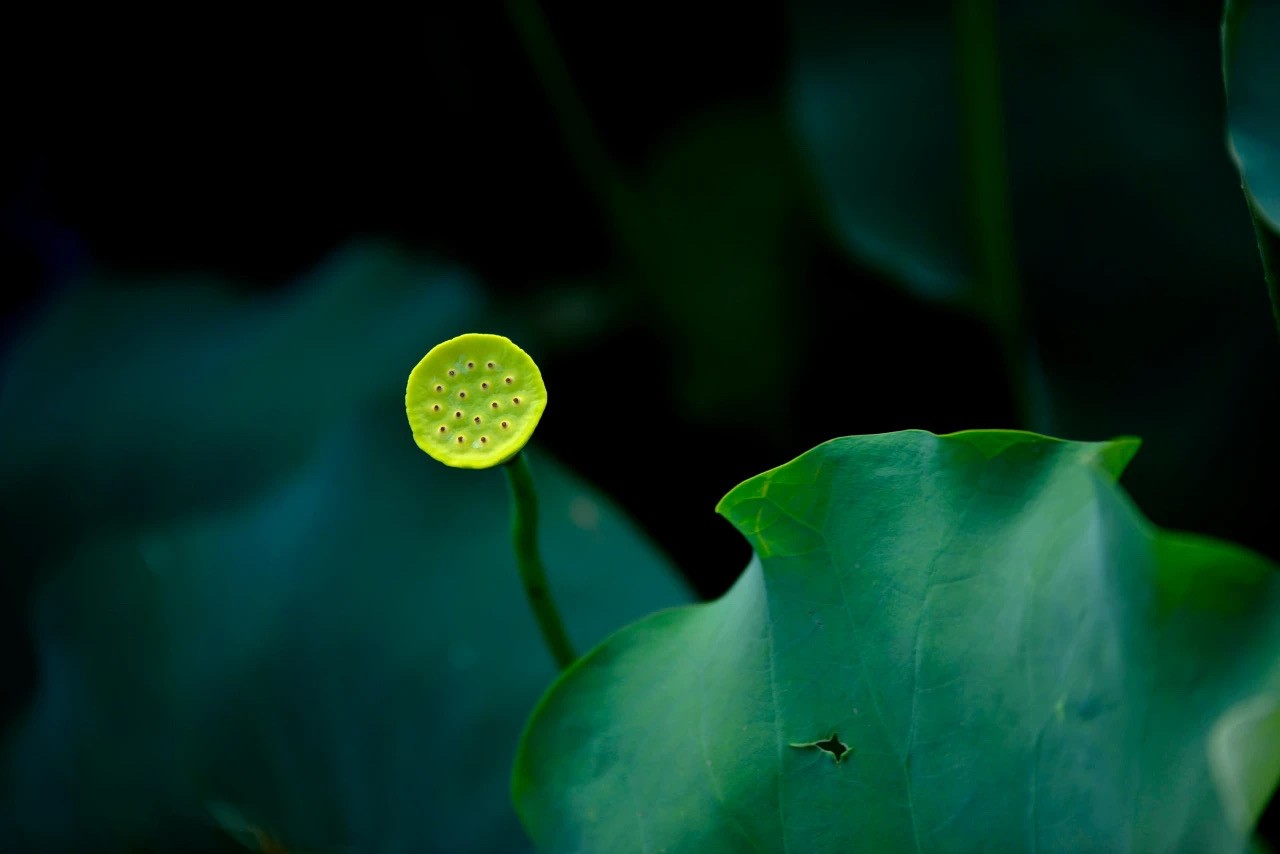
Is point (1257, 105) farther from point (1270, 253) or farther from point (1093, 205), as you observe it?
point (1093, 205)

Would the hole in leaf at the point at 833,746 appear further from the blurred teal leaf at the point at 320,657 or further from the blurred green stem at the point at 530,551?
the blurred teal leaf at the point at 320,657

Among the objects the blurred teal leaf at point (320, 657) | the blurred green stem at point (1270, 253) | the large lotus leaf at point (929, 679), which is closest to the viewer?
the large lotus leaf at point (929, 679)

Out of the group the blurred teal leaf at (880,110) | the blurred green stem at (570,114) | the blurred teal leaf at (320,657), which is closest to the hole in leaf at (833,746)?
the blurred teal leaf at (320,657)

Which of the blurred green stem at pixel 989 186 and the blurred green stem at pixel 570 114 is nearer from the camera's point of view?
the blurred green stem at pixel 989 186

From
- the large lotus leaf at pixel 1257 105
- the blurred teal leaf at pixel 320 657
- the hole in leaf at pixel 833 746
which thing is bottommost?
the hole in leaf at pixel 833 746

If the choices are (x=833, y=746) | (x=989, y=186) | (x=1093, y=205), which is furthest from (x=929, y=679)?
(x=1093, y=205)

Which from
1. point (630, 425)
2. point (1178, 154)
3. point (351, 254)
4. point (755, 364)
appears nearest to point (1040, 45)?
point (1178, 154)

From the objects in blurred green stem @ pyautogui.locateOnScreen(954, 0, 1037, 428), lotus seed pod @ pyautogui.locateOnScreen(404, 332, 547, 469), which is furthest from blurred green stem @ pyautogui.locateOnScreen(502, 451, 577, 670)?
blurred green stem @ pyautogui.locateOnScreen(954, 0, 1037, 428)

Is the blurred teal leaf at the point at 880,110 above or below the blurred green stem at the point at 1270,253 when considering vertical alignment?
above
